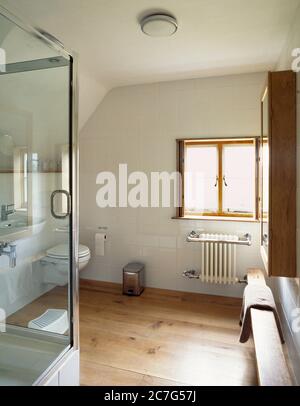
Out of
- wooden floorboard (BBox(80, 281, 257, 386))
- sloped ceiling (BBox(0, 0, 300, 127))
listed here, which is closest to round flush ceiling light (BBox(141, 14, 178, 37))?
sloped ceiling (BBox(0, 0, 300, 127))

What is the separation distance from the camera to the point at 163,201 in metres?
3.08

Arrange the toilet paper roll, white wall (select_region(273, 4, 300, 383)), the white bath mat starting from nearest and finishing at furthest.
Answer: white wall (select_region(273, 4, 300, 383)), the white bath mat, the toilet paper roll

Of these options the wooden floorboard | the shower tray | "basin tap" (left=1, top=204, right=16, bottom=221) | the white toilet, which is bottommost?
the wooden floorboard

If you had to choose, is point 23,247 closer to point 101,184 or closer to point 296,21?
point 101,184

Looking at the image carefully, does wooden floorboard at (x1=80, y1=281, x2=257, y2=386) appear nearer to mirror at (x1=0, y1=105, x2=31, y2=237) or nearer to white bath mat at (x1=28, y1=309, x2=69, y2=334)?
white bath mat at (x1=28, y1=309, x2=69, y2=334)

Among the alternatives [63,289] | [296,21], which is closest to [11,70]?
[63,289]

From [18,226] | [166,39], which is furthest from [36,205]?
[166,39]

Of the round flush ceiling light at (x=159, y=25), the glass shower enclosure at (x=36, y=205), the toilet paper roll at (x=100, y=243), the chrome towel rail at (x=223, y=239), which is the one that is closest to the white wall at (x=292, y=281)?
the chrome towel rail at (x=223, y=239)

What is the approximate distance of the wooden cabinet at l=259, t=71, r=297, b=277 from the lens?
1.65 meters

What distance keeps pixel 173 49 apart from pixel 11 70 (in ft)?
4.25

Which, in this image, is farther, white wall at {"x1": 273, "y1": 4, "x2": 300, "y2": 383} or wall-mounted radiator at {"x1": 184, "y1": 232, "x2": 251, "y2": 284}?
wall-mounted radiator at {"x1": 184, "y1": 232, "x2": 251, "y2": 284}

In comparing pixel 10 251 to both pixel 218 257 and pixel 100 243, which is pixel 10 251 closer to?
pixel 100 243

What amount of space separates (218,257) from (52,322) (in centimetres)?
166

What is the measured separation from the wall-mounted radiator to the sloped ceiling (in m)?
1.64
